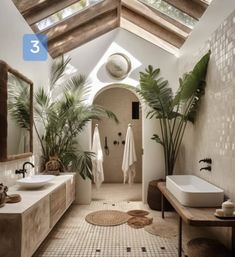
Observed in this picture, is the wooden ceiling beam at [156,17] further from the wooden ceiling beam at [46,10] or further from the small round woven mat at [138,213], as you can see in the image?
the small round woven mat at [138,213]

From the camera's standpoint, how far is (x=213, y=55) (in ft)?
10.6

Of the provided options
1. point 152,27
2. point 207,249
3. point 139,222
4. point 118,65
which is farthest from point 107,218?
A: point 152,27

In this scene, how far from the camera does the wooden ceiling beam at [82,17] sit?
13.7 feet

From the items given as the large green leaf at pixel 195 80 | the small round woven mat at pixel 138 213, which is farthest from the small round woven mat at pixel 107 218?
the large green leaf at pixel 195 80

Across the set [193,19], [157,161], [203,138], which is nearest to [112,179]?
[157,161]

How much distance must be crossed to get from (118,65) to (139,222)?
2.71 meters

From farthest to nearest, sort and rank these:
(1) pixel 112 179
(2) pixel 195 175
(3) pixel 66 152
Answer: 1. (1) pixel 112 179
2. (3) pixel 66 152
3. (2) pixel 195 175

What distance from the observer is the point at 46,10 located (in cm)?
363

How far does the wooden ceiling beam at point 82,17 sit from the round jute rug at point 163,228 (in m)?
3.19

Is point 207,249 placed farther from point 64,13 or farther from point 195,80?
point 64,13

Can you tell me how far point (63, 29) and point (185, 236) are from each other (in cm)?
346

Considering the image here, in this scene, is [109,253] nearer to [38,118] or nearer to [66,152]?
[66,152]

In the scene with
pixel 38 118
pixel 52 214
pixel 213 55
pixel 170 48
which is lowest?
pixel 52 214

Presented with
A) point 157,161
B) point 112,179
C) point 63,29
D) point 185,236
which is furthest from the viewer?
point 112,179
